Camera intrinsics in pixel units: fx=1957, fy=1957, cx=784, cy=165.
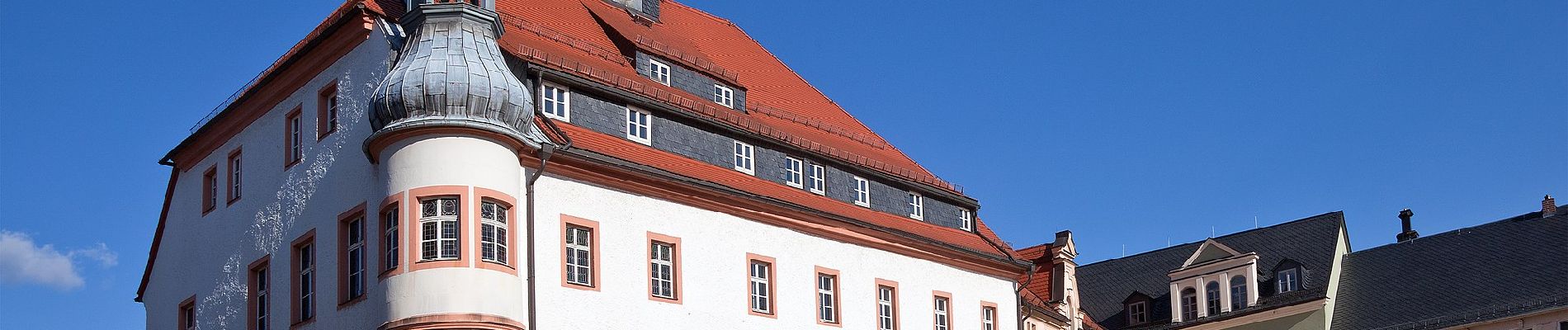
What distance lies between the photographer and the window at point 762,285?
3844 cm

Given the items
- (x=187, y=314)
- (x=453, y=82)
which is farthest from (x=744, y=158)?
(x=187, y=314)

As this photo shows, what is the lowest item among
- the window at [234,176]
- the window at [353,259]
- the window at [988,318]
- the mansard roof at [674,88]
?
the window at [353,259]

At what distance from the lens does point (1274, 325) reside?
200 feet

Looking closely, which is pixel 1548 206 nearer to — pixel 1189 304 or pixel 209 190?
pixel 1189 304

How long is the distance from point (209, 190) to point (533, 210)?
1024cm

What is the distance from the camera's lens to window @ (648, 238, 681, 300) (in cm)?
3612

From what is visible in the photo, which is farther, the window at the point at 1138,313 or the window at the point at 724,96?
the window at the point at 1138,313

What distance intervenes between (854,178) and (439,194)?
13163 millimetres

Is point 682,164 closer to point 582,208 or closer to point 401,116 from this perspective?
point 582,208

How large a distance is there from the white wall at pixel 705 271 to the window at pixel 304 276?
454 centimetres

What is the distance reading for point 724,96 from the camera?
1650 inches

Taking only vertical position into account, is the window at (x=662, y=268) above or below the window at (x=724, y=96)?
below

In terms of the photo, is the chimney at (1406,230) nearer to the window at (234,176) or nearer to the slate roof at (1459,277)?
the slate roof at (1459,277)

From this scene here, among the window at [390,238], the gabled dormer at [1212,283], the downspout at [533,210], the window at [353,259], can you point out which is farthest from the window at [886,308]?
the gabled dormer at [1212,283]
